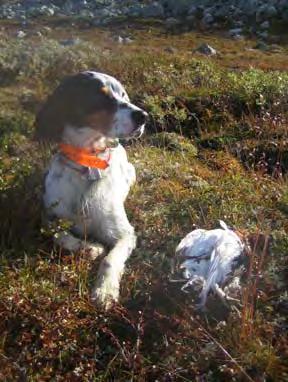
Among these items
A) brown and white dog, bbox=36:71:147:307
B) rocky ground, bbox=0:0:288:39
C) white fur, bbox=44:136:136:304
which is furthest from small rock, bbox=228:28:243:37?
white fur, bbox=44:136:136:304

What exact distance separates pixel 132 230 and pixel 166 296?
85 centimetres

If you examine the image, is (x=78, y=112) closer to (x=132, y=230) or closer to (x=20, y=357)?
(x=132, y=230)

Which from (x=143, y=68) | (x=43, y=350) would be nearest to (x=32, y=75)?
(x=143, y=68)

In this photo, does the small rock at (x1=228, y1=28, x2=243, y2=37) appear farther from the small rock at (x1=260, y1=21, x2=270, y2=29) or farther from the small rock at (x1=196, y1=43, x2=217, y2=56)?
the small rock at (x1=196, y1=43, x2=217, y2=56)

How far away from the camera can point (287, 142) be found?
21.4 feet

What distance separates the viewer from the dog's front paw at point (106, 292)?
3.84 metres

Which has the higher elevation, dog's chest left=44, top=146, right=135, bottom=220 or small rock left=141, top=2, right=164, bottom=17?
dog's chest left=44, top=146, right=135, bottom=220

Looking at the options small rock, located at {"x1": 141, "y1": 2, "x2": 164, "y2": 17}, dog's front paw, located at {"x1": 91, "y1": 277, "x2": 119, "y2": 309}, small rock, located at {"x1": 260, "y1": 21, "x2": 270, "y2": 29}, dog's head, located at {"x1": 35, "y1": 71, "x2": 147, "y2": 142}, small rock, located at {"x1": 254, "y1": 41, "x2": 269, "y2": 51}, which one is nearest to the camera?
dog's front paw, located at {"x1": 91, "y1": 277, "x2": 119, "y2": 309}

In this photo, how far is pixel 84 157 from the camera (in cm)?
453

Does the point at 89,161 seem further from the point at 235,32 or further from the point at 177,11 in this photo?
the point at 177,11

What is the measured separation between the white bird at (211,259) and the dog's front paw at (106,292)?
1.33ft

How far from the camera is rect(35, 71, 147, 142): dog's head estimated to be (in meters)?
4.71

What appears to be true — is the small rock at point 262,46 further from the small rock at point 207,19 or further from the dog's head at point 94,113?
the dog's head at point 94,113

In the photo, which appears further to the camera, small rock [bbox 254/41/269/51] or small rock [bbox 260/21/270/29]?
small rock [bbox 260/21/270/29]
